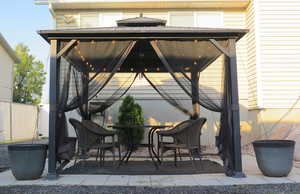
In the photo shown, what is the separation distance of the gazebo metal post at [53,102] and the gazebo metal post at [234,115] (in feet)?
9.18

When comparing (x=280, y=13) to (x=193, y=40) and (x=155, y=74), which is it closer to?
(x=155, y=74)

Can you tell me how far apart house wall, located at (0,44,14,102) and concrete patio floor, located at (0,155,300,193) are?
11184mm

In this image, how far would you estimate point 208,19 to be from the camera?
8805mm

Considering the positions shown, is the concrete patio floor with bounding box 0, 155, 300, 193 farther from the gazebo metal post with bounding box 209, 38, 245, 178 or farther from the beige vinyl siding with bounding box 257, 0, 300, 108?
the beige vinyl siding with bounding box 257, 0, 300, 108

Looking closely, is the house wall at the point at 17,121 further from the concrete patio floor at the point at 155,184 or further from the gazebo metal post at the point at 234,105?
the gazebo metal post at the point at 234,105

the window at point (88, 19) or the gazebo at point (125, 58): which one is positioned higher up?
the window at point (88, 19)

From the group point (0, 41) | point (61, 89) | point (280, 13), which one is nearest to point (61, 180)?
point (61, 89)

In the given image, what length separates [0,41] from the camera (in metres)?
14.0

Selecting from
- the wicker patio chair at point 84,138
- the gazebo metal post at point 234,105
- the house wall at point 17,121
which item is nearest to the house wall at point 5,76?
the house wall at point 17,121

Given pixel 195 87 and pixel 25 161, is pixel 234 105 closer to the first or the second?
pixel 195 87

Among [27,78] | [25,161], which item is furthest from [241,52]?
[27,78]

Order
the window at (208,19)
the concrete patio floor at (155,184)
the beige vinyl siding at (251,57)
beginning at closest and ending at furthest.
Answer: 1. the concrete patio floor at (155,184)
2. the beige vinyl siding at (251,57)
3. the window at (208,19)

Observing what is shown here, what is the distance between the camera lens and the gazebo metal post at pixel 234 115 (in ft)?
13.9

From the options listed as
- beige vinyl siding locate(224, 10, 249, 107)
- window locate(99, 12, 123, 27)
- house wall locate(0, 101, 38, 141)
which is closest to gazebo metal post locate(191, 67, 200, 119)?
beige vinyl siding locate(224, 10, 249, 107)
